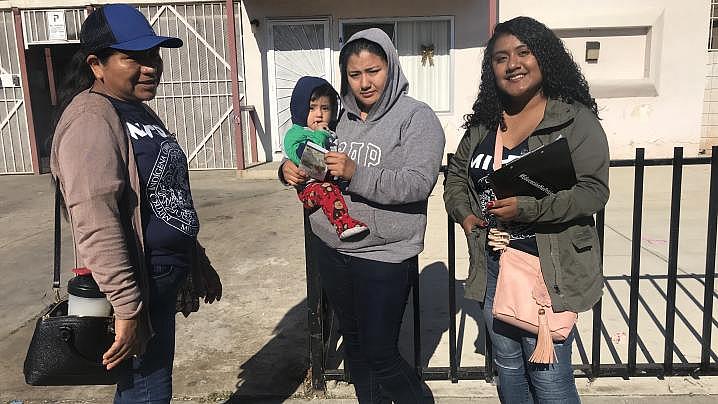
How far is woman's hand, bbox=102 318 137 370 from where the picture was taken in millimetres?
1928

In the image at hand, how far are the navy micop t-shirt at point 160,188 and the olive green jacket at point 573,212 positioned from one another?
49.3 inches

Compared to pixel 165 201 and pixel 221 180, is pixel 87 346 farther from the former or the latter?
pixel 221 180

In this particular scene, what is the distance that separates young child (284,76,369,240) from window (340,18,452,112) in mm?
8878

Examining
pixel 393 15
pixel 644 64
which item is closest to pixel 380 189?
pixel 393 15

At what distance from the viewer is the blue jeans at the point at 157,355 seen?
6.99ft

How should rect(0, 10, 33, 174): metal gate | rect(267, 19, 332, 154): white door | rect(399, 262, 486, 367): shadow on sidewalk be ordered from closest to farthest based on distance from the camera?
rect(399, 262, 486, 367): shadow on sidewalk
rect(267, 19, 332, 154): white door
rect(0, 10, 33, 174): metal gate

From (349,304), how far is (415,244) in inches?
16.6

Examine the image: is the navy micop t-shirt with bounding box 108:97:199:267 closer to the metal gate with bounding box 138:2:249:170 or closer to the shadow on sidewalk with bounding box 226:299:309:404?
the shadow on sidewalk with bounding box 226:299:309:404

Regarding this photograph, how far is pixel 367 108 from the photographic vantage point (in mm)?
2389

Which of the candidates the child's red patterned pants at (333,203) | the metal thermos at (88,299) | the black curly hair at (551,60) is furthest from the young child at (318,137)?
the metal thermos at (88,299)

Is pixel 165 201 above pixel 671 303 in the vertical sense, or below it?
above

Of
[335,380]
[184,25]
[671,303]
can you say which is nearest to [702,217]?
[671,303]

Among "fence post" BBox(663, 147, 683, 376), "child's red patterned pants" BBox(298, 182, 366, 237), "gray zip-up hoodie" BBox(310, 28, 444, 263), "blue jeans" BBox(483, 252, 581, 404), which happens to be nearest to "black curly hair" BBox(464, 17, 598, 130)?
"gray zip-up hoodie" BBox(310, 28, 444, 263)

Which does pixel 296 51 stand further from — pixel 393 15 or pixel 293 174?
pixel 293 174
